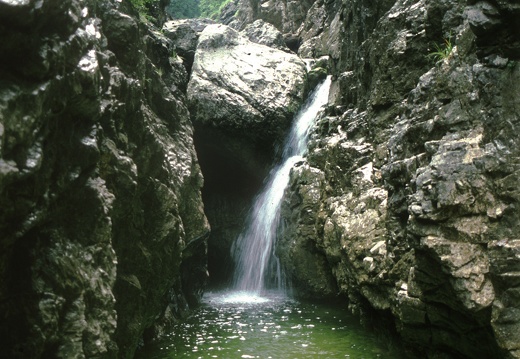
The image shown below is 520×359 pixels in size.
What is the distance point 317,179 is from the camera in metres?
16.9

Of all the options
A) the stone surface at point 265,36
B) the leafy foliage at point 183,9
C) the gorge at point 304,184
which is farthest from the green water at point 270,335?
the leafy foliage at point 183,9

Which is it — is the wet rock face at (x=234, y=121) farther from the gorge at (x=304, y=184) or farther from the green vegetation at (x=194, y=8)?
the green vegetation at (x=194, y=8)

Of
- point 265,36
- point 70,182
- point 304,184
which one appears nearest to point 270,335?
point 304,184

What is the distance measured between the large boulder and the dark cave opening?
59cm

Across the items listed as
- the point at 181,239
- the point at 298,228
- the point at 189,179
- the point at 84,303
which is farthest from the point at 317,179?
the point at 84,303

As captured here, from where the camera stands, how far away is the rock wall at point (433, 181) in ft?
23.8

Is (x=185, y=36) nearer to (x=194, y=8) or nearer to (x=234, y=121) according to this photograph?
(x=234, y=121)

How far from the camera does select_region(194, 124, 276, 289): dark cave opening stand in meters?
21.3

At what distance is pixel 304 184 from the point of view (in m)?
17.2

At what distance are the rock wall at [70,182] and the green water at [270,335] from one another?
6.15 feet

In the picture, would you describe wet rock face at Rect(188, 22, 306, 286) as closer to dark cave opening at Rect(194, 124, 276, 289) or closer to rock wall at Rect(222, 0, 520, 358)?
dark cave opening at Rect(194, 124, 276, 289)

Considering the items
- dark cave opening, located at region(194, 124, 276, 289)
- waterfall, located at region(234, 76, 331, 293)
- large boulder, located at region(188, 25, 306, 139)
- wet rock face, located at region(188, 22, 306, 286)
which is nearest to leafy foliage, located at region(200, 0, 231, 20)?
large boulder, located at region(188, 25, 306, 139)

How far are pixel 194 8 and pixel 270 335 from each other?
138 feet

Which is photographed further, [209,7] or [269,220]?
[209,7]
